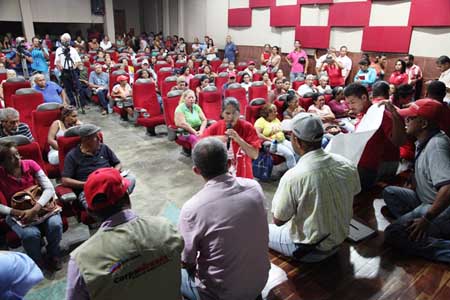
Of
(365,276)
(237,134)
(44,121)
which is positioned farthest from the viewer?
(44,121)

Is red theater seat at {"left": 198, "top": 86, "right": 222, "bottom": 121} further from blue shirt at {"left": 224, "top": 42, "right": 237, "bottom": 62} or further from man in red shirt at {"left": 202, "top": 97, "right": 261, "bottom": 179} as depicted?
blue shirt at {"left": 224, "top": 42, "right": 237, "bottom": 62}

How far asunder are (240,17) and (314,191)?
11825mm

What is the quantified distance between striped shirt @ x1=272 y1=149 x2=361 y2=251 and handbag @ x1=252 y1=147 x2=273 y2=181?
1907 millimetres

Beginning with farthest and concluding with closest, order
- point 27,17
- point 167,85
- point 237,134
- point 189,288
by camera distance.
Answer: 1. point 27,17
2. point 167,85
3. point 237,134
4. point 189,288

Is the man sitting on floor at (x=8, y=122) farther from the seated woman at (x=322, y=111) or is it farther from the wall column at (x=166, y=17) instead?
the wall column at (x=166, y=17)

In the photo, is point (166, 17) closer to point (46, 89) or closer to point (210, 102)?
point (46, 89)

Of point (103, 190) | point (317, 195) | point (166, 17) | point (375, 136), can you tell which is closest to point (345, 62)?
point (375, 136)

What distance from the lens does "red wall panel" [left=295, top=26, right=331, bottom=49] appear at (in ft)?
30.7

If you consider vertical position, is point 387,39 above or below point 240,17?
below

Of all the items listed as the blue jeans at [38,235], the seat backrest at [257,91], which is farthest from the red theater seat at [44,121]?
the seat backrest at [257,91]

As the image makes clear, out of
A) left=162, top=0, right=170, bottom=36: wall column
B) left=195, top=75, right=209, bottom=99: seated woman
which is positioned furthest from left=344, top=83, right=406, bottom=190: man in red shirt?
left=162, top=0, right=170, bottom=36: wall column

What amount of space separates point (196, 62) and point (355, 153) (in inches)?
310

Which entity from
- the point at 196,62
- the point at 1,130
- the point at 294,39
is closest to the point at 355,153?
the point at 1,130

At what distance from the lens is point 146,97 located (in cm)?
546
